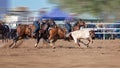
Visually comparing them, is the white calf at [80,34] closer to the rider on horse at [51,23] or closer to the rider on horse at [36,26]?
the rider on horse at [51,23]

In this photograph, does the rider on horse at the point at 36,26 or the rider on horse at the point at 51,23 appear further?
the rider on horse at the point at 36,26

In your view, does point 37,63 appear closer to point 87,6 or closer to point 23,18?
point 87,6

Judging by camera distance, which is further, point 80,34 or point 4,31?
point 4,31

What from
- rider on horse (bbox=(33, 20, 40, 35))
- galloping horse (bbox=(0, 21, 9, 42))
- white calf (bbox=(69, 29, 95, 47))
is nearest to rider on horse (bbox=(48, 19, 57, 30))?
rider on horse (bbox=(33, 20, 40, 35))

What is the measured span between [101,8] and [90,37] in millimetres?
15399

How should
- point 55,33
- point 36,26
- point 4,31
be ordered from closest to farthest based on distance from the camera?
point 36,26, point 55,33, point 4,31

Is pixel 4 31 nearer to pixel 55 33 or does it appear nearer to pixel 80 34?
pixel 55 33

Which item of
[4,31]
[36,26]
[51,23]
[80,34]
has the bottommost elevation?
[4,31]

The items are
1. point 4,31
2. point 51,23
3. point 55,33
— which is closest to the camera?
point 51,23

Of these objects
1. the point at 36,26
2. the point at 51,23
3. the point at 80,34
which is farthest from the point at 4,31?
the point at 80,34

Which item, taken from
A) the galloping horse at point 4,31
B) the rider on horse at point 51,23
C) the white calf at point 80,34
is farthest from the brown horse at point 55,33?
the galloping horse at point 4,31

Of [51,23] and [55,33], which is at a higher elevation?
[51,23]

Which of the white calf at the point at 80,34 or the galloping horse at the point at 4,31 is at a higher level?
the white calf at the point at 80,34

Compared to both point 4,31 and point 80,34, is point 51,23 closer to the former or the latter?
point 80,34
